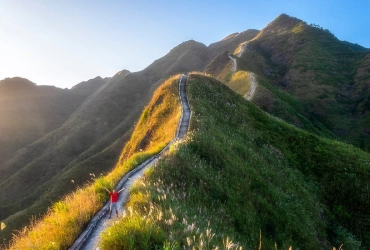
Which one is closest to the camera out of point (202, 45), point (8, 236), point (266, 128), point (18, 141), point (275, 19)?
point (266, 128)

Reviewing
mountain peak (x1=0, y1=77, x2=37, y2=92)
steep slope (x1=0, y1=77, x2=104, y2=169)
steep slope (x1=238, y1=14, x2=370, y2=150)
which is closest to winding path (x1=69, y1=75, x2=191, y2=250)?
steep slope (x1=238, y1=14, x2=370, y2=150)

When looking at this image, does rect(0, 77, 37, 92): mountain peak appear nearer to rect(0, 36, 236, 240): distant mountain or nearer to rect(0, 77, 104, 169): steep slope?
rect(0, 77, 104, 169): steep slope

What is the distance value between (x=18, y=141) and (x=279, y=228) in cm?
12978

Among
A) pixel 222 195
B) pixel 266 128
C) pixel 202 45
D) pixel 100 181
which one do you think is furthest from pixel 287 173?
pixel 202 45

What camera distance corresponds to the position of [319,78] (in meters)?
75.6

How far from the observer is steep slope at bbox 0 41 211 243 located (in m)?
66.9

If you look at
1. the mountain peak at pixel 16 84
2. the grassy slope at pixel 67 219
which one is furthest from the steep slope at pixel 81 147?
the mountain peak at pixel 16 84

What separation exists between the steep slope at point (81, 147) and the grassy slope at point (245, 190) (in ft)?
107

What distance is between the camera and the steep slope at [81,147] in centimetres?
6688

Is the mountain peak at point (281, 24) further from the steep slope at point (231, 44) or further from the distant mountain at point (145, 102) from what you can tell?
the steep slope at point (231, 44)

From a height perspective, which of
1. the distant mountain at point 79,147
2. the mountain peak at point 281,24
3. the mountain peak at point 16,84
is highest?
the mountain peak at point 281,24

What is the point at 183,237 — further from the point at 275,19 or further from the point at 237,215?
the point at 275,19

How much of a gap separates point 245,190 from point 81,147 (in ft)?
315

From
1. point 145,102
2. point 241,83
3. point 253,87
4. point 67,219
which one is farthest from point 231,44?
point 67,219
